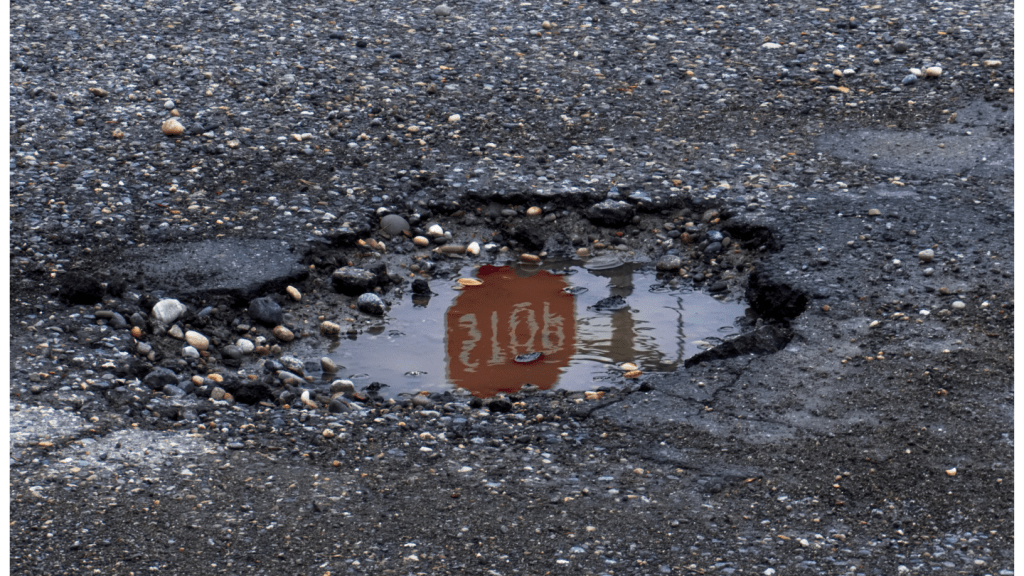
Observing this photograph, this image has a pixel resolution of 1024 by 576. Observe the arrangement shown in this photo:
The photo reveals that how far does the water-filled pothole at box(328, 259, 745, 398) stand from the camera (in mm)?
4023

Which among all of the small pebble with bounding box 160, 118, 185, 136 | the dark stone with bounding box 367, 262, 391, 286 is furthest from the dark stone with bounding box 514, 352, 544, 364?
the small pebble with bounding box 160, 118, 185, 136

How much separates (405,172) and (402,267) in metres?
0.74

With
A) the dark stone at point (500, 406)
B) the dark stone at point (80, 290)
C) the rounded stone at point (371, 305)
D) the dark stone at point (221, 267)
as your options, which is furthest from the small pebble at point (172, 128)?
the dark stone at point (500, 406)

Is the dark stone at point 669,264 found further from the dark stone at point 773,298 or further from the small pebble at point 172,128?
the small pebble at point 172,128

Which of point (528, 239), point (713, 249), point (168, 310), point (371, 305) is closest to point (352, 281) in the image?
point (371, 305)

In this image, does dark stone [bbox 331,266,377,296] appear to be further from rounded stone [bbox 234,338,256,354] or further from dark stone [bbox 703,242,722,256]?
dark stone [bbox 703,242,722,256]

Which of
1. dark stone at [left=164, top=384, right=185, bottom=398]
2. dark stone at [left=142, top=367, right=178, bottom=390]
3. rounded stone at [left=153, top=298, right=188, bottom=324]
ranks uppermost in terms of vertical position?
rounded stone at [left=153, top=298, right=188, bottom=324]

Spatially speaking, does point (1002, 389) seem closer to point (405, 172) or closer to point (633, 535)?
point (633, 535)

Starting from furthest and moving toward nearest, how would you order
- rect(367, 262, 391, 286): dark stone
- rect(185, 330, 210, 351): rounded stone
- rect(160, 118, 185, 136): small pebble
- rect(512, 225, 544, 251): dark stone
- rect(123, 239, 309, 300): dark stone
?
rect(160, 118, 185, 136): small pebble
rect(512, 225, 544, 251): dark stone
rect(367, 262, 391, 286): dark stone
rect(123, 239, 309, 300): dark stone
rect(185, 330, 210, 351): rounded stone

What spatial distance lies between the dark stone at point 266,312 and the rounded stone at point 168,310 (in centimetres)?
28

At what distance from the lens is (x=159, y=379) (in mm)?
3676

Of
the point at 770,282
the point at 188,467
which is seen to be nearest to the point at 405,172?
the point at 770,282

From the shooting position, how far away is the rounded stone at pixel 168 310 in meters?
4.09

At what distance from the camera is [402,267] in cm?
479
